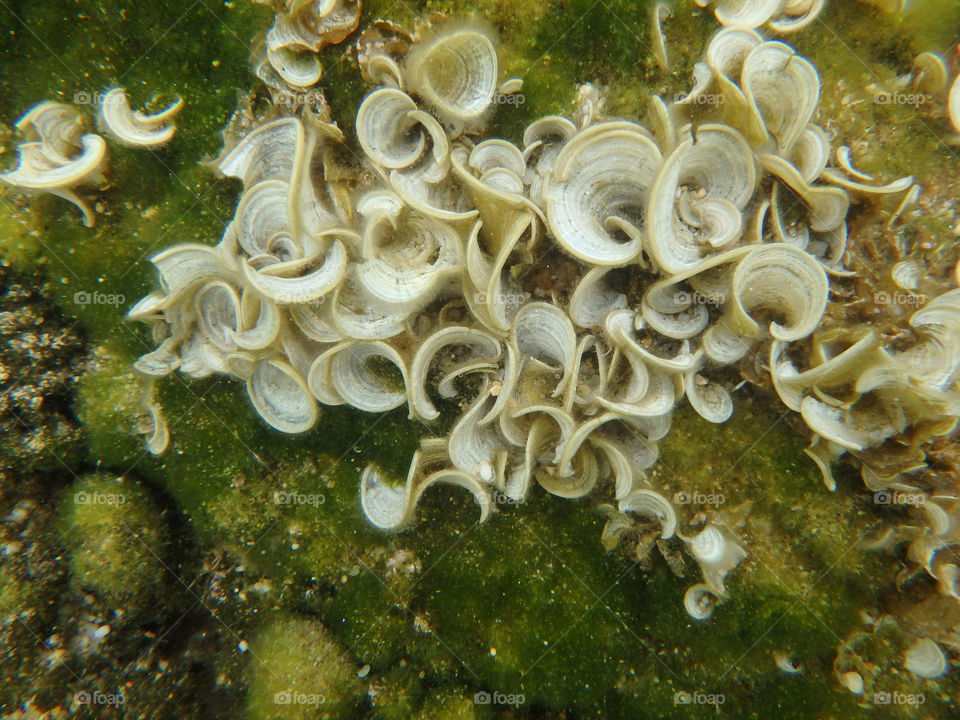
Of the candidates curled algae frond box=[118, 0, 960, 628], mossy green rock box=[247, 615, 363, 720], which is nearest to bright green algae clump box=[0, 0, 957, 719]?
mossy green rock box=[247, 615, 363, 720]

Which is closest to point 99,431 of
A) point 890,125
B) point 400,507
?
point 400,507

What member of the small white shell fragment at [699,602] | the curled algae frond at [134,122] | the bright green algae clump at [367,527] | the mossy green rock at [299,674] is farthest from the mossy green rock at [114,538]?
the small white shell fragment at [699,602]

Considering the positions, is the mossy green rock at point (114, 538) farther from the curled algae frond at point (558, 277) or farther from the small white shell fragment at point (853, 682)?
the small white shell fragment at point (853, 682)

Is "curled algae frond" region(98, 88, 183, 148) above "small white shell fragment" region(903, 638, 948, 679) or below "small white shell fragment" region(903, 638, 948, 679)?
above

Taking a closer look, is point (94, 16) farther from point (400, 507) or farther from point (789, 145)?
point (789, 145)

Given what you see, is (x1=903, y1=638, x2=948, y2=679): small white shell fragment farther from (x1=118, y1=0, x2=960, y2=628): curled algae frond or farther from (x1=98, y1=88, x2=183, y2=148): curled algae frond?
(x1=98, y1=88, x2=183, y2=148): curled algae frond

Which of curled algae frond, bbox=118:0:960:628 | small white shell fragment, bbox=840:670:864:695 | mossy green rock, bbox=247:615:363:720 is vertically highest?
curled algae frond, bbox=118:0:960:628

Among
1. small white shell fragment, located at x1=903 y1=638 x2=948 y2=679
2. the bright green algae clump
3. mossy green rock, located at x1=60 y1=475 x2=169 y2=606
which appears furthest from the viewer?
mossy green rock, located at x1=60 y1=475 x2=169 y2=606
